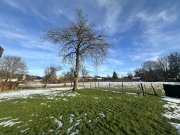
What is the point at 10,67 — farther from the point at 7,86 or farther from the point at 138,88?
the point at 138,88

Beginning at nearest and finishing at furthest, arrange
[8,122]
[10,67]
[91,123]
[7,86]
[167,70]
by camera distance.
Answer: [91,123], [8,122], [7,86], [10,67], [167,70]

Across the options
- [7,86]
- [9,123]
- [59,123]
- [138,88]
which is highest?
[7,86]

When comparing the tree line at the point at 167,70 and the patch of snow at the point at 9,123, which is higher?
the tree line at the point at 167,70

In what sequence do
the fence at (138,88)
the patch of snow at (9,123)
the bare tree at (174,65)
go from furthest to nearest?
the bare tree at (174,65) < the fence at (138,88) < the patch of snow at (9,123)

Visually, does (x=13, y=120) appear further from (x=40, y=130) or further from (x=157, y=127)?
(x=157, y=127)

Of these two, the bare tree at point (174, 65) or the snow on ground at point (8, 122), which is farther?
the bare tree at point (174, 65)

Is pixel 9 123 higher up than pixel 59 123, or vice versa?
pixel 59 123

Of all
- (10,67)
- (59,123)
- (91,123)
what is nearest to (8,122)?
(59,123)

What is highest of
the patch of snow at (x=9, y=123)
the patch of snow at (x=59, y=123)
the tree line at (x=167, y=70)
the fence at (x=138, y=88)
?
the tree line at (x=167, y=70)

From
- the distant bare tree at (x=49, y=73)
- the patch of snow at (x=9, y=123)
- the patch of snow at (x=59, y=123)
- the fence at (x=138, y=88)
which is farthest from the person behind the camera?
the distant bare tree at (x=49, y=73)

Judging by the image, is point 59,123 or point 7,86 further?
point 7,86

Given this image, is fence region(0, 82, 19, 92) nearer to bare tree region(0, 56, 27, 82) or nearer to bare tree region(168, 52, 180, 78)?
bare tree region(0, 56, 27, 82)

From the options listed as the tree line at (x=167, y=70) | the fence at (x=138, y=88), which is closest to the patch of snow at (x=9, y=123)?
the fence at (x=138, y=88)

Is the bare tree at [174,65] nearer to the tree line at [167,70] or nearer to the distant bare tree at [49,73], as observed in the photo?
the tree line at [167,70]
